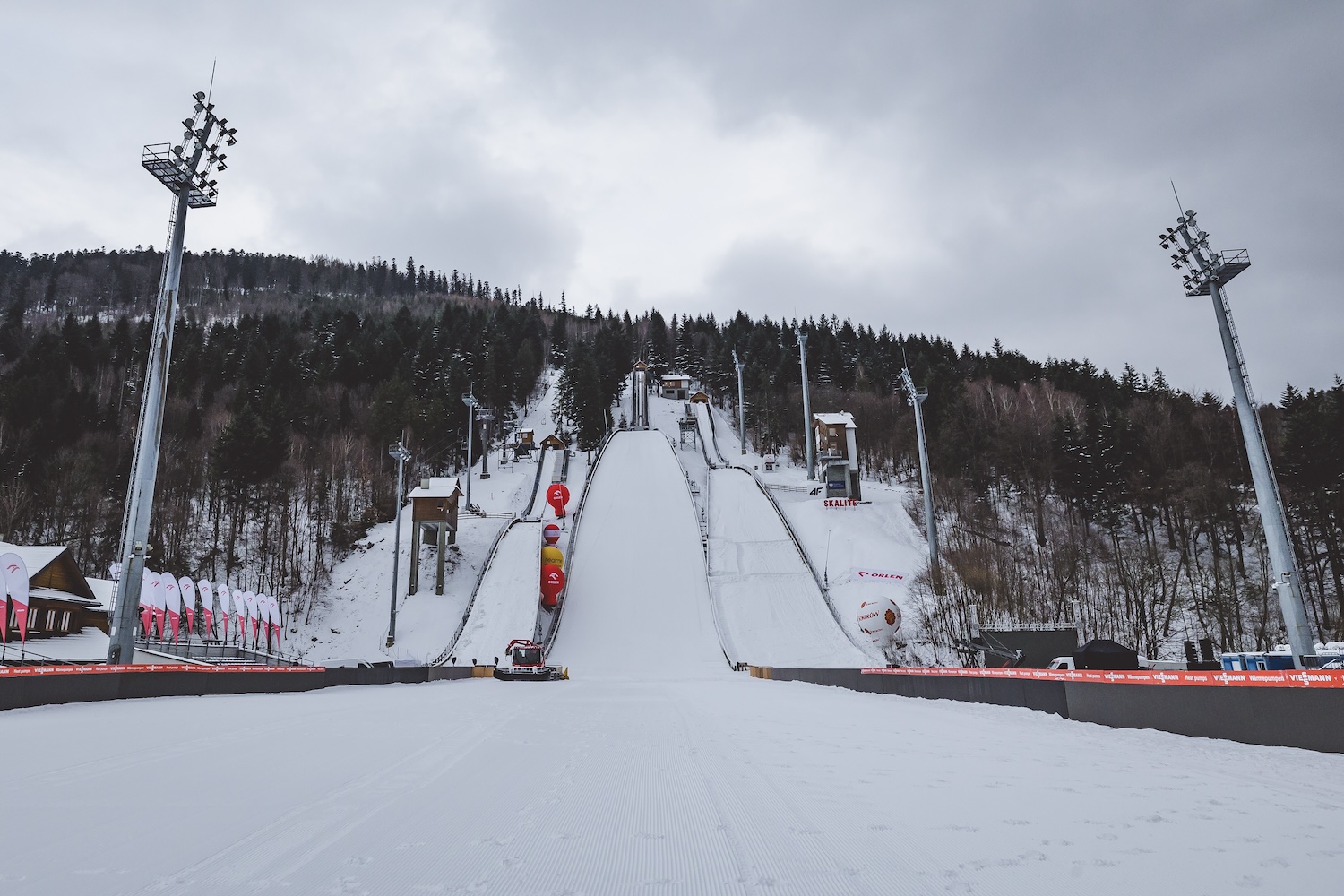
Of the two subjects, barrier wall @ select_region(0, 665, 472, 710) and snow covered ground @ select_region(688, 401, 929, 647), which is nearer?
barrier wall @ select_region(0, 665, 472, 710)

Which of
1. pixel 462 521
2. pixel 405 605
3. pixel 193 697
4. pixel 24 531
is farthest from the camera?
pixel 462 521

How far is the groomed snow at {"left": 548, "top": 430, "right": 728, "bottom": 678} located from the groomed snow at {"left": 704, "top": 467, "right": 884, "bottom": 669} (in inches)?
44.8

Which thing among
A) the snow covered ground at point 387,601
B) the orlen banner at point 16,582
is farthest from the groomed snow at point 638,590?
the orlen banner at point 16,582

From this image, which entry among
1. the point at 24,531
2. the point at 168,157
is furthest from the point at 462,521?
the point at 168,157

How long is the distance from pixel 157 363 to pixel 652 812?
56.9ft

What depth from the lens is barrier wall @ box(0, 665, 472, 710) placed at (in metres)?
10.8

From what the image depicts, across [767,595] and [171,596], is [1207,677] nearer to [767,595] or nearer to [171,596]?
[767,595]

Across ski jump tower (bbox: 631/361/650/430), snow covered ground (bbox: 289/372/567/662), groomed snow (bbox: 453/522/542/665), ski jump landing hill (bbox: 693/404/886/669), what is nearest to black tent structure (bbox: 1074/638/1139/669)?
ski jump landing hill (bbox: 693/404/886/669)

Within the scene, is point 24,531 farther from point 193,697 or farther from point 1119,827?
point 1119,827

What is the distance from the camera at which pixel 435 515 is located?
3984 cm

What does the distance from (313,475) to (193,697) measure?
4378 centimetres

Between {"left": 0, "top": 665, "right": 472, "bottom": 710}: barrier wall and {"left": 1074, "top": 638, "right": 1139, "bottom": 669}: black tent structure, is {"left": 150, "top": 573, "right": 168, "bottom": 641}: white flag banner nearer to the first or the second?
{"left": 0, "top": 665, "right": 472, "bottom": 710}: barrier wall

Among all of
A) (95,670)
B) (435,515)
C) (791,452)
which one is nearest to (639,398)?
(791,452)

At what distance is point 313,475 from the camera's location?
54125mm
